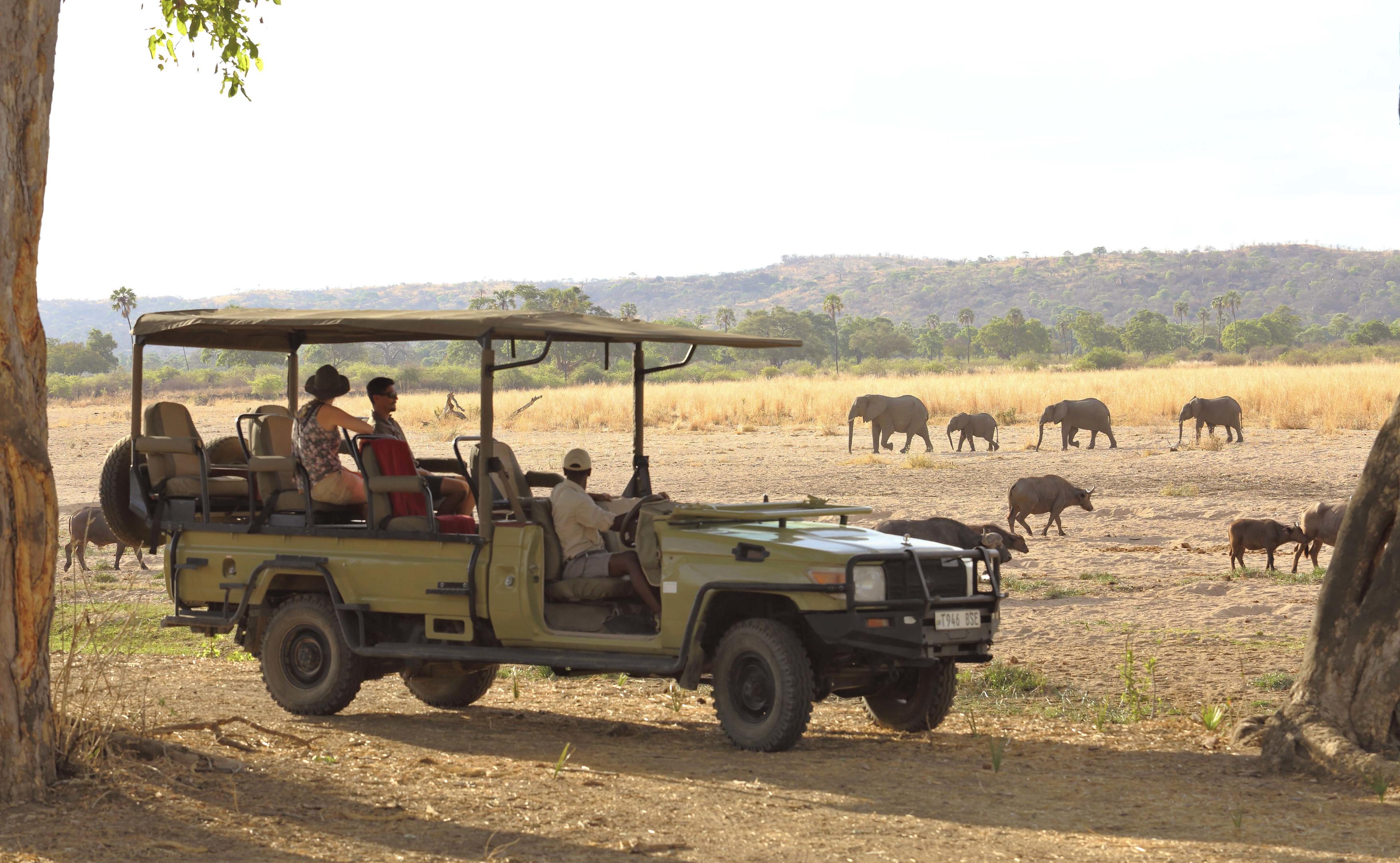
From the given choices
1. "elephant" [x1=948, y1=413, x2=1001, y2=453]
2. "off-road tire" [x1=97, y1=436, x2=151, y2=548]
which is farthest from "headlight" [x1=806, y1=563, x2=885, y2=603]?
"elephant" [x1=948, y1=413, x2=1001, y2=453]

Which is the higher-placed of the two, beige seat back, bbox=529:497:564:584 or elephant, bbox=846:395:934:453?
elephant, bbox=846:395:934:453

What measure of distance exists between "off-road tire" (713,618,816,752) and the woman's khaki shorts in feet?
9.44

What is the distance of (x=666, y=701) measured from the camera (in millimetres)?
10625

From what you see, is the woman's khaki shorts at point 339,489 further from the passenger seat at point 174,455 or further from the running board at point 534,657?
the running board at point 534,657

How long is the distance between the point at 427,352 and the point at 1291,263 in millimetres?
116931

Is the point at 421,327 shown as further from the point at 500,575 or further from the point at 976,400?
the point at 976,400

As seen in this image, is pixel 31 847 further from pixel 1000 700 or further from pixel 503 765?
pixel 1000 700

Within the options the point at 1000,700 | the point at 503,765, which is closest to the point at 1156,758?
the point at 1000,700

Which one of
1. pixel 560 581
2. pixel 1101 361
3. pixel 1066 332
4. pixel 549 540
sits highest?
pixel 1066 332

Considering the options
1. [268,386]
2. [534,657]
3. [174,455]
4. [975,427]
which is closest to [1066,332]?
[268,386]

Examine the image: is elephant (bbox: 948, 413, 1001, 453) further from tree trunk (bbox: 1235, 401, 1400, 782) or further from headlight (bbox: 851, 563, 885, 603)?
headlight (bbox: 851, 563, 885, 603)

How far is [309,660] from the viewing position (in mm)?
10078

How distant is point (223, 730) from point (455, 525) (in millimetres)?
1830

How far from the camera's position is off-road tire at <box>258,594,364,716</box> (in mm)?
9852
